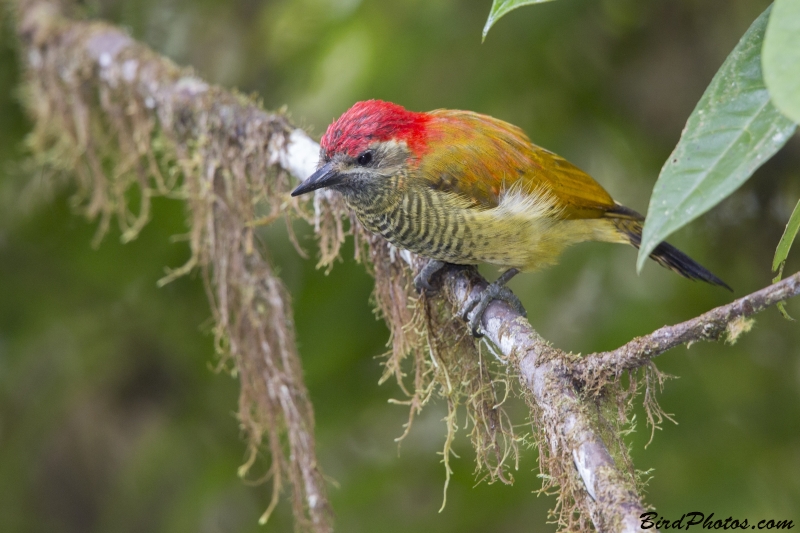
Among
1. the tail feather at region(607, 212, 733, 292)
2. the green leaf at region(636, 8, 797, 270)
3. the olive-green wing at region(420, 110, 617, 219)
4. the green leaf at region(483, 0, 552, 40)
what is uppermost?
the olive-green wing at region(420, 110, 617, 219)

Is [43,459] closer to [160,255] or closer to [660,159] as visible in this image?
[160,255]

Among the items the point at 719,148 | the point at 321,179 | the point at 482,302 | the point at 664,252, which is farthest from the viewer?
the point at 664,252

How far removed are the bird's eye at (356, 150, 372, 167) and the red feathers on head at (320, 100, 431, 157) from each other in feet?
0.05

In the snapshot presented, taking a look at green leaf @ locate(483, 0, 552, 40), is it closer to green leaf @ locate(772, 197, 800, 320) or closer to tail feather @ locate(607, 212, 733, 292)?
green leaf @ locate(772, 197, 800, 320)

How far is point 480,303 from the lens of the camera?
7.27 feet

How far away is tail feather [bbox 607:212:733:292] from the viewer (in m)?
2.75

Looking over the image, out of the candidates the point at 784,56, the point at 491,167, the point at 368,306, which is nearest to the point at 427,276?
the point at 491,167

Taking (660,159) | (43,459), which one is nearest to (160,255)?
(43,459)

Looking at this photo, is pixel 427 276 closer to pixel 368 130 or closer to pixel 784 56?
pixel 368 130

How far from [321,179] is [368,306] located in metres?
1.41

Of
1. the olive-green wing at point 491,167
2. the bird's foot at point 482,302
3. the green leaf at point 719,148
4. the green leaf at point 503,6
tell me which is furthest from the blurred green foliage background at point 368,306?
the green leaf at point 719,148

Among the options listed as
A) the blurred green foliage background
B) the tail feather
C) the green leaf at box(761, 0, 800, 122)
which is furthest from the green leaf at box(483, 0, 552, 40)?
the blurred green foliage background

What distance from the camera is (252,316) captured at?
2.73m

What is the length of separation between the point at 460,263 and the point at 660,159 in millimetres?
1805
